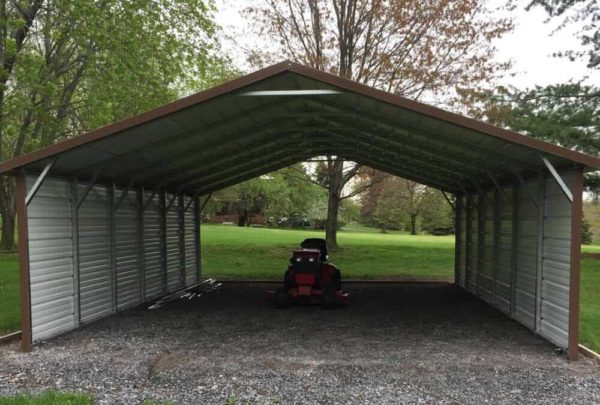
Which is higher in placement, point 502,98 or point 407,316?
point 502,98

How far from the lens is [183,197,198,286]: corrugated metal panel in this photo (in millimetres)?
11725

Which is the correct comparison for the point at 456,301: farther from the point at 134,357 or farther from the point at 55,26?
the point at 55,26

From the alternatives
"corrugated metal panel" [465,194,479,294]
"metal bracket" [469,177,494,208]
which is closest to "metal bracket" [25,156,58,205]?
"metal bracket" [469,177,494,208]

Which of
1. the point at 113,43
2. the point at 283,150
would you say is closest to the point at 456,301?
the point at 283,150

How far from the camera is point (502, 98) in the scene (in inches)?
521

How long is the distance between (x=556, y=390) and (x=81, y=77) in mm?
12264

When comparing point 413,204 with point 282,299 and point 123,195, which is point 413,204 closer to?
point 282,299

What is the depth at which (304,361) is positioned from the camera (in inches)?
212

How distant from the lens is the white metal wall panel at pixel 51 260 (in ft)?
19.7

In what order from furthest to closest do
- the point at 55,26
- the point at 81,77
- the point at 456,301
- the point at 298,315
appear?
the point at 81,77
the point at 55,26
the point at 456,301
the point at 298,315

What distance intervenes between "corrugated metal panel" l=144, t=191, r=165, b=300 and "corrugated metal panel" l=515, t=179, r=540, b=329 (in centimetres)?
645

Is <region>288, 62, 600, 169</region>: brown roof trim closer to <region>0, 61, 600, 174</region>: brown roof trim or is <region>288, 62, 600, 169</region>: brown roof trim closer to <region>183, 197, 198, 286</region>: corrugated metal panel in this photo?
<region>0, 61, 600, 174</region>: brown roof trim

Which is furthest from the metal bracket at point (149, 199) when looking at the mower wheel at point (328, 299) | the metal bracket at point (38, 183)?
the mower wheel at point (328, 299)

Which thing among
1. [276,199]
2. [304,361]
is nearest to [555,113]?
[304,361]
